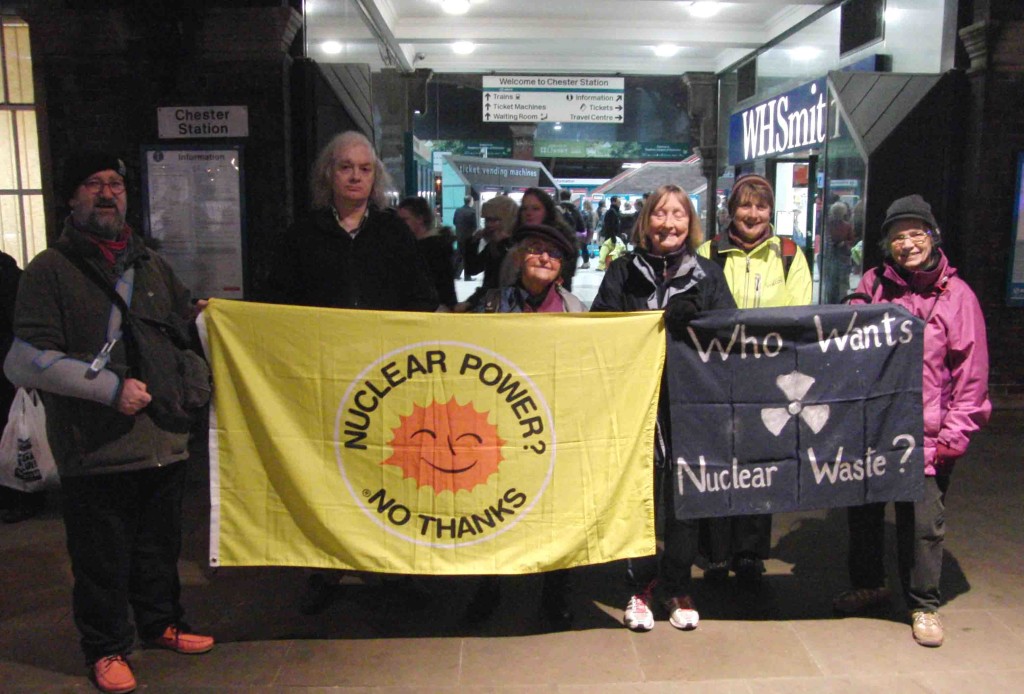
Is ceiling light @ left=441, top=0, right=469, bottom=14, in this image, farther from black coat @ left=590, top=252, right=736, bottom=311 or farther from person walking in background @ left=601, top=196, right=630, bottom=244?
person walking in background @ left=601, top=196, right=630, bottom=244

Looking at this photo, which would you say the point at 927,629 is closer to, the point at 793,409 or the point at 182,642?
the point at 793,409

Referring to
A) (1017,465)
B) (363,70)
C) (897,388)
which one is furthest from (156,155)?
(1017,465)

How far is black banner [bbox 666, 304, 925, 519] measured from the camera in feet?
11.8

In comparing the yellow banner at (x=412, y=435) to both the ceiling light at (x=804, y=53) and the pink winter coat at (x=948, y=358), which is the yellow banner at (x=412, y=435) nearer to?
the pink winter coat at (x=948, y=358)

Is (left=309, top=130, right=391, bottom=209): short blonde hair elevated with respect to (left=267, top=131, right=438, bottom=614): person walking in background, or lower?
elevated

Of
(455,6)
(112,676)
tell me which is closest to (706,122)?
(455,6)

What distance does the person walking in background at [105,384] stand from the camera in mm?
3088

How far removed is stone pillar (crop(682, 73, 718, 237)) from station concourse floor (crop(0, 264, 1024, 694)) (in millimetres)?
10301

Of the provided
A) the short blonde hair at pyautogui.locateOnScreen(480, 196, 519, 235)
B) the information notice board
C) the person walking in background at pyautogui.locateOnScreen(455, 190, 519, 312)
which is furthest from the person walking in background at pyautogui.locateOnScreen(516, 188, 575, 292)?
the information notice board

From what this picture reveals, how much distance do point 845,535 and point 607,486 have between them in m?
2.06

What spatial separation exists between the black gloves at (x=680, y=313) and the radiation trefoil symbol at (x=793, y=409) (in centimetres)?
47

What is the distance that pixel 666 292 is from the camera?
3773mm

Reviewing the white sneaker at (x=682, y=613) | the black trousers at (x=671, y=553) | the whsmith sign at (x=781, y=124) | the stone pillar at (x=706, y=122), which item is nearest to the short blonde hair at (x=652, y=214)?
the black trousers at (x=671, y=553)

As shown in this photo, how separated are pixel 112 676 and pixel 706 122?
510 inches
